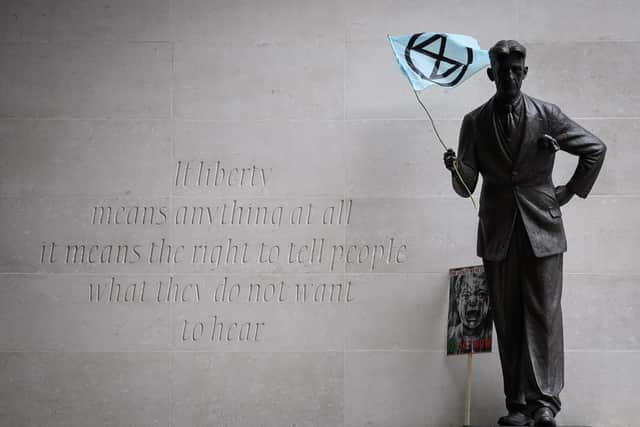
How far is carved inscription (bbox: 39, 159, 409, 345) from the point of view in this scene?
24.5 feet

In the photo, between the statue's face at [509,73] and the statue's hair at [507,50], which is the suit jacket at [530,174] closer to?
the statue's face at [509,73]

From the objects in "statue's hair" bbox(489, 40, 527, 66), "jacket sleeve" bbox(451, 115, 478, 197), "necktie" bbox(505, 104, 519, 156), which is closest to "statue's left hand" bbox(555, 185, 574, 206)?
"necktie" bbox(505, 104, 519, 156)

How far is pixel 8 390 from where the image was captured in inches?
293

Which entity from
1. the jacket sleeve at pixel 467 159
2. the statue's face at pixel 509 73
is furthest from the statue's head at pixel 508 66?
the jacket sleeve at pixel 467 159

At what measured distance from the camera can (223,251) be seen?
7.54 metres

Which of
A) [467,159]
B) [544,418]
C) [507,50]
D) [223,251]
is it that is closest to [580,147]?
[467,159]

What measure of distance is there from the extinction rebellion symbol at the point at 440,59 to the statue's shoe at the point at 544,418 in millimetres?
2589

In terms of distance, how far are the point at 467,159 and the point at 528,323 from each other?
52.4 inches

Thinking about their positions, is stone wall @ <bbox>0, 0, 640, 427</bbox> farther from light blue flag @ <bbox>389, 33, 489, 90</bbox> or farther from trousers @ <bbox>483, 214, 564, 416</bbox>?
trousers @ <bbox>483, 214, 564, 416</bbox>

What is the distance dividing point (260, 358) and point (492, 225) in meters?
2.39

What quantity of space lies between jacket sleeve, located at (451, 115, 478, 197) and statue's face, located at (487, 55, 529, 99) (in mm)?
428

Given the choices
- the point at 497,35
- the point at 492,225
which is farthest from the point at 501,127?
the point at 497,35

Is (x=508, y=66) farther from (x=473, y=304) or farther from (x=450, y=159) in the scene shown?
(x=473, y=304)

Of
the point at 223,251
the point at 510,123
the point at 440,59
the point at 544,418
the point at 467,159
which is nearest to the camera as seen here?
the point at 544,418
